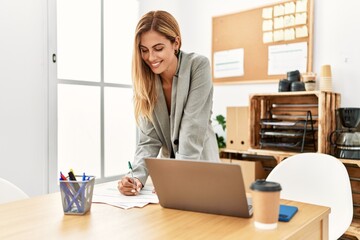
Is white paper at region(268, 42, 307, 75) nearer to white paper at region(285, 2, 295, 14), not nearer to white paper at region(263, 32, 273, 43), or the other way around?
white paper at region(263, 32, 273, 43)

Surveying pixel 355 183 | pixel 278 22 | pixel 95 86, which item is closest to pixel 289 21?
pixel 278 22

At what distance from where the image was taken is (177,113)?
4.91 ft

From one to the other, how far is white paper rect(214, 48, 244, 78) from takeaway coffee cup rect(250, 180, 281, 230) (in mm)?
2460

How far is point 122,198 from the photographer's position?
1201 millimetres

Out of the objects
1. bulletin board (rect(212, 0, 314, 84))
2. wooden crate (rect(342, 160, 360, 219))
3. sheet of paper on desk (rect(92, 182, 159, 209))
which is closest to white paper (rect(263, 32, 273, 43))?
bulletin board (rect(212, 0, 314, 84))

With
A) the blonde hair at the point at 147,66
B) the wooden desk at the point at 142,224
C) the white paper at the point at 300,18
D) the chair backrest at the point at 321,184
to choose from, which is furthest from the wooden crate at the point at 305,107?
the wooden desk at the point at 142,224

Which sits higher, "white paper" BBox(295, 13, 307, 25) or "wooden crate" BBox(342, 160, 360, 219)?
"white paper" BBox(295, 13, 307, 25)

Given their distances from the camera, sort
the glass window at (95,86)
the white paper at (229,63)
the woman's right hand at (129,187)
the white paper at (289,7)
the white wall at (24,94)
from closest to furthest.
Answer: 1. the woman's right hand at (129,187)
2. the white wall at (24,94)
3. the glass window at (95,86)
4. the white paper at (289,7)
5. the white paper at (229,63)

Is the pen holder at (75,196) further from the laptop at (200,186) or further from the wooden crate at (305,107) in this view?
the wooden crate at (305,107)

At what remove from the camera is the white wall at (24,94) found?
91.4 inches

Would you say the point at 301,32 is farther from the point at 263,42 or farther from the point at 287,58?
the point at 263,42

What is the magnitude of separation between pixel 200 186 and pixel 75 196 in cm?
36

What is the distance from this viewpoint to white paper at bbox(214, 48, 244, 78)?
321 centimetres

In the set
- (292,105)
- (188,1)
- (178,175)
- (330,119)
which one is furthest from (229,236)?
(188,1)
